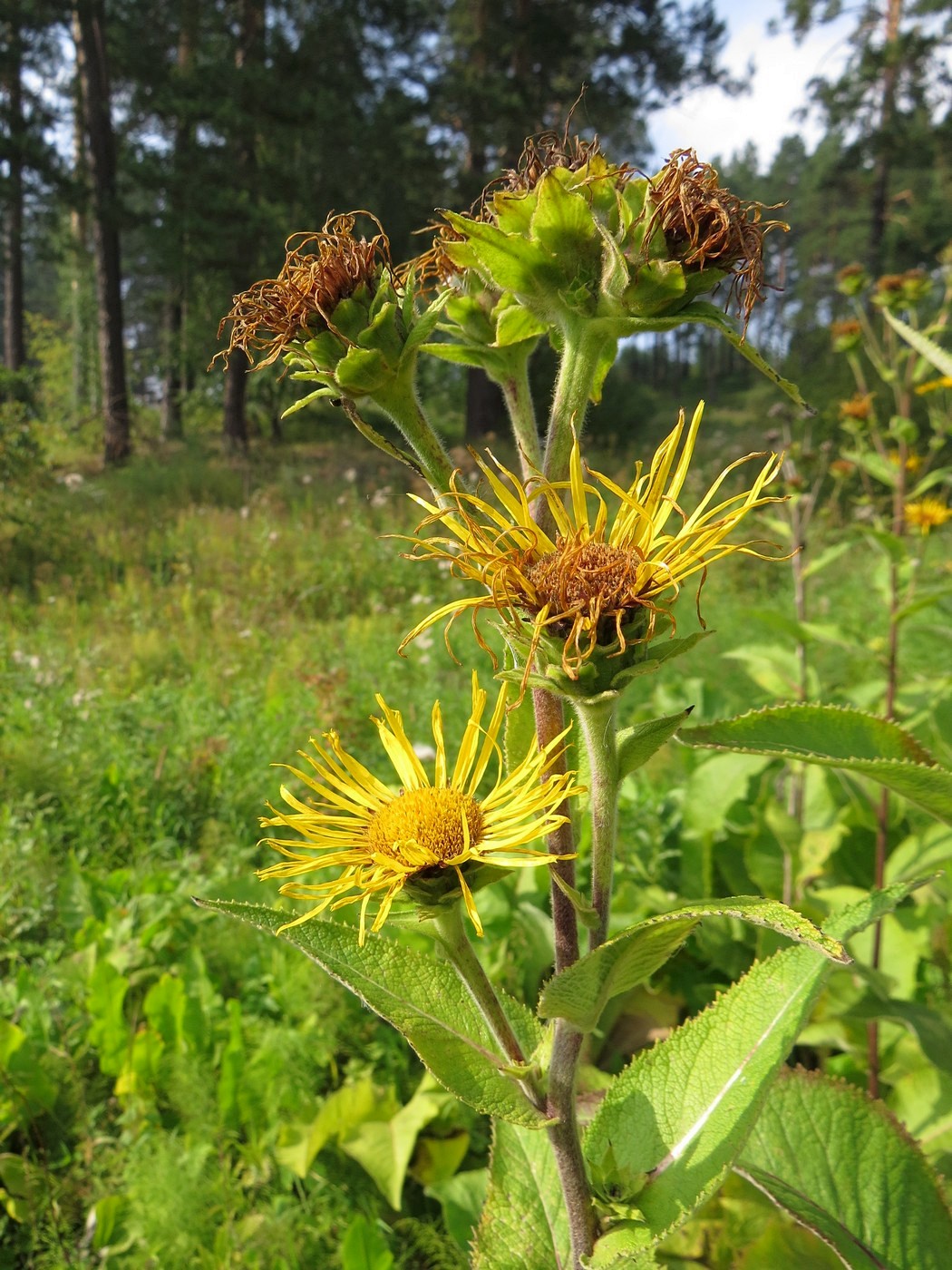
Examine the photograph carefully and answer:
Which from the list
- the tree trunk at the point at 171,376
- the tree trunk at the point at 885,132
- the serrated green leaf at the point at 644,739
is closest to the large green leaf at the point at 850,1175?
the serrated green leaf at the point at 644,739

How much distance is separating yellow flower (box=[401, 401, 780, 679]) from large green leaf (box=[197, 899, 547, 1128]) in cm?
36

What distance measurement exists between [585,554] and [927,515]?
11.5ft

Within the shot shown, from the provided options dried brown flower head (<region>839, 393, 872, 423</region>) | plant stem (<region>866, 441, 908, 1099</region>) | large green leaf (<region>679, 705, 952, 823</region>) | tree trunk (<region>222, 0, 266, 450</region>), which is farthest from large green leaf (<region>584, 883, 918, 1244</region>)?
tree trunk (<region>222, 0, 266, 450</region>)

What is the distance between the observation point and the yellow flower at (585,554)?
2.43 ft

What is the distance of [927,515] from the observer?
3.68 meters

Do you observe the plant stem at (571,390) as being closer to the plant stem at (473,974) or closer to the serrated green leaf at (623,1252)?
the plant stem at (473,974)

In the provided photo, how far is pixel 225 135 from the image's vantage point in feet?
42.6

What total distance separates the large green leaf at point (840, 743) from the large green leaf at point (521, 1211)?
2.19 feet

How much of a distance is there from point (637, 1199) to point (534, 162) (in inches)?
47.3

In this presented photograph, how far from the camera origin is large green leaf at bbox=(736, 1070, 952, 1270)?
3.59 feet

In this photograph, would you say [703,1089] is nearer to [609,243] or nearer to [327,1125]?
[609,243]

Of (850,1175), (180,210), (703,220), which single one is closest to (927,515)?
(850,1175)

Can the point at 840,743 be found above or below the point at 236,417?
below

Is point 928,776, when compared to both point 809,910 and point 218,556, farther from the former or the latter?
point 218,556
